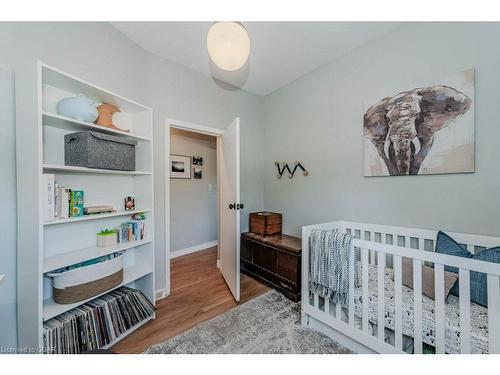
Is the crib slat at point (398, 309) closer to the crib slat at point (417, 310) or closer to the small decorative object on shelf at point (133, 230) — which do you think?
the crib slat at point (417, 310)

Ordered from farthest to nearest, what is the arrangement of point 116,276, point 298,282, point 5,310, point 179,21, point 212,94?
point 212,94 < point 298,282 < point 179,21 < point 116,276 < point 5,310

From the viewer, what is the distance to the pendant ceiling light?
3.84 feet

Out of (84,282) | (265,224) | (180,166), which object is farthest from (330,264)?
(180,166)

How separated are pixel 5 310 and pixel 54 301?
21 centimetres

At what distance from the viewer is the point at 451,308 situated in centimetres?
124

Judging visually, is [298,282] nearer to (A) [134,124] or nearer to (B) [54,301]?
(B) [54,301]

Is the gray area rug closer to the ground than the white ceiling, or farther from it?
closer to the ground

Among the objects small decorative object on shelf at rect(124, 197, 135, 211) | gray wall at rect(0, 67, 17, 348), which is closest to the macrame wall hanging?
small decorative object on shelf at rect(124, 197, 135, 211)

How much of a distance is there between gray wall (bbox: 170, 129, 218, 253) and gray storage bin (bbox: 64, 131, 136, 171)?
1.86m

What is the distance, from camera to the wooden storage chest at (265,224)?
2.65m

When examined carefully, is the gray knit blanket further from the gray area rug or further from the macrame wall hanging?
the macrame wall hanging

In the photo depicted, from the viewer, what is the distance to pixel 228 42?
1.21 m

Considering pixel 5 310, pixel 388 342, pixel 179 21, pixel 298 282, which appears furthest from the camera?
pixel 298 282
